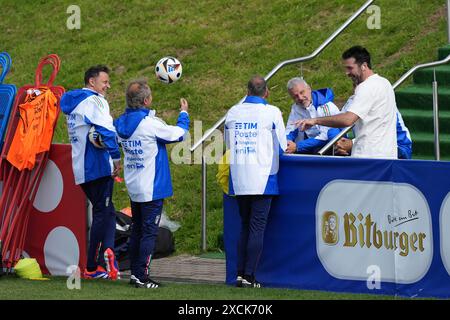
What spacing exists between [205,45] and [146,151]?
8074 millimetres

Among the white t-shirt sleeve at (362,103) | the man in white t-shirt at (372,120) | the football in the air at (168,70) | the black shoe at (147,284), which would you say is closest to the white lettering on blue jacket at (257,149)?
the man in white t-shirt at (372,120)

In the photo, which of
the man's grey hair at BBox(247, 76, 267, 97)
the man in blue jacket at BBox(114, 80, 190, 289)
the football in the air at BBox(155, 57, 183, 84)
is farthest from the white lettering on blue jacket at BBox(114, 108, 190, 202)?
the football in the air at BBox(155, 57, 183, 84)

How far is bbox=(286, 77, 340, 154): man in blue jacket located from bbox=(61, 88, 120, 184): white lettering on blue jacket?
1723mm

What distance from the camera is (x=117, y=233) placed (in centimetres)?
1228

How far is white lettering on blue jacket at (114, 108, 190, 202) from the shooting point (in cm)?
1027

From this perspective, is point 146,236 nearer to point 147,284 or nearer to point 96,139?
point 147,284

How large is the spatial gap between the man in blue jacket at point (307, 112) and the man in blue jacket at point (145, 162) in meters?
1.49

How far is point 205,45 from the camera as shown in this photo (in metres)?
18.2

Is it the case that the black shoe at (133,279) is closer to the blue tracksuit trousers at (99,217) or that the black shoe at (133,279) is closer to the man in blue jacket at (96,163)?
the man in blue jacket at (96,163)

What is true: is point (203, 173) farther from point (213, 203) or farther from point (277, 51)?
point (277, 51)

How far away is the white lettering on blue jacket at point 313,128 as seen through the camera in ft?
37.8

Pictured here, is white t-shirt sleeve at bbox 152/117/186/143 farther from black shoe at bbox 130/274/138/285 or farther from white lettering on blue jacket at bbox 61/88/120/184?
black shoe at bbox 130/274/138/285

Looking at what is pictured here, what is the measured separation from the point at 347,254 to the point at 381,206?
0.51 metres
